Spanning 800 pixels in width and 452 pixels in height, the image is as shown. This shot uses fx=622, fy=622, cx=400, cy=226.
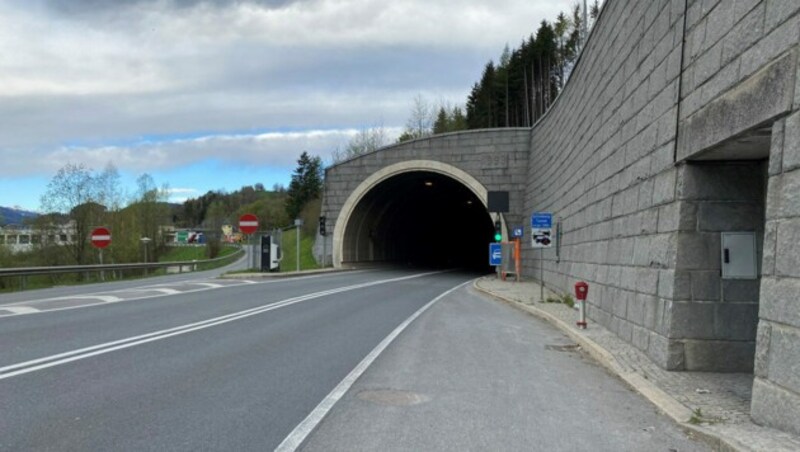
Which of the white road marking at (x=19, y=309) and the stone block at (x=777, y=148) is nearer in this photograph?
the stone block at (x=777, y=148)

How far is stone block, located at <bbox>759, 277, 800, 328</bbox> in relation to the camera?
5203mm

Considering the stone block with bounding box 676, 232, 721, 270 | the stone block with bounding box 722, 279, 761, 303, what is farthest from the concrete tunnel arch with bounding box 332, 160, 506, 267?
the stone block with bounding box 722, 279, 761, 303

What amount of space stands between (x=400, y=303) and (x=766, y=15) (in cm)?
1340

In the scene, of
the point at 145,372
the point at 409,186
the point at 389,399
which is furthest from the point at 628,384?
the point at 409,186

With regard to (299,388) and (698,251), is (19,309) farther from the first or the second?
(698,251)

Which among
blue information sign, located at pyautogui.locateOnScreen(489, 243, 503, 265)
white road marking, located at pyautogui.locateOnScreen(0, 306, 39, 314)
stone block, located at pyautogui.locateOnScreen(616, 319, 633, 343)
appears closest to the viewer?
stone block, located at pyautogui.locateOnScreen(616, 319, 633, 343)

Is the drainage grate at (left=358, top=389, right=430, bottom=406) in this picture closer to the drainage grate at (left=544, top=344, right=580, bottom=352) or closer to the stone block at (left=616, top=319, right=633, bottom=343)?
the drainage grate at (left=544, top=344, right=580, bottom=352)

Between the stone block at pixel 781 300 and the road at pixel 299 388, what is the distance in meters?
1.35

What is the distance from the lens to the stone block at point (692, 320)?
25.9 ft

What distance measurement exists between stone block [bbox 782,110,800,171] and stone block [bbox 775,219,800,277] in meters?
0.49

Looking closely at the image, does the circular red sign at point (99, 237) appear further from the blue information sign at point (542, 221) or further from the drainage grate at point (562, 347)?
the drainage grate at point (562, 347)

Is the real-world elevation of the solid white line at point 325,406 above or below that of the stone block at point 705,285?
below

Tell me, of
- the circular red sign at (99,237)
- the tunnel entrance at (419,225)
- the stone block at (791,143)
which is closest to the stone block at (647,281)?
the stone block at (791,143)

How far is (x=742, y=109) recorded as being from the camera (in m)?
6.43
